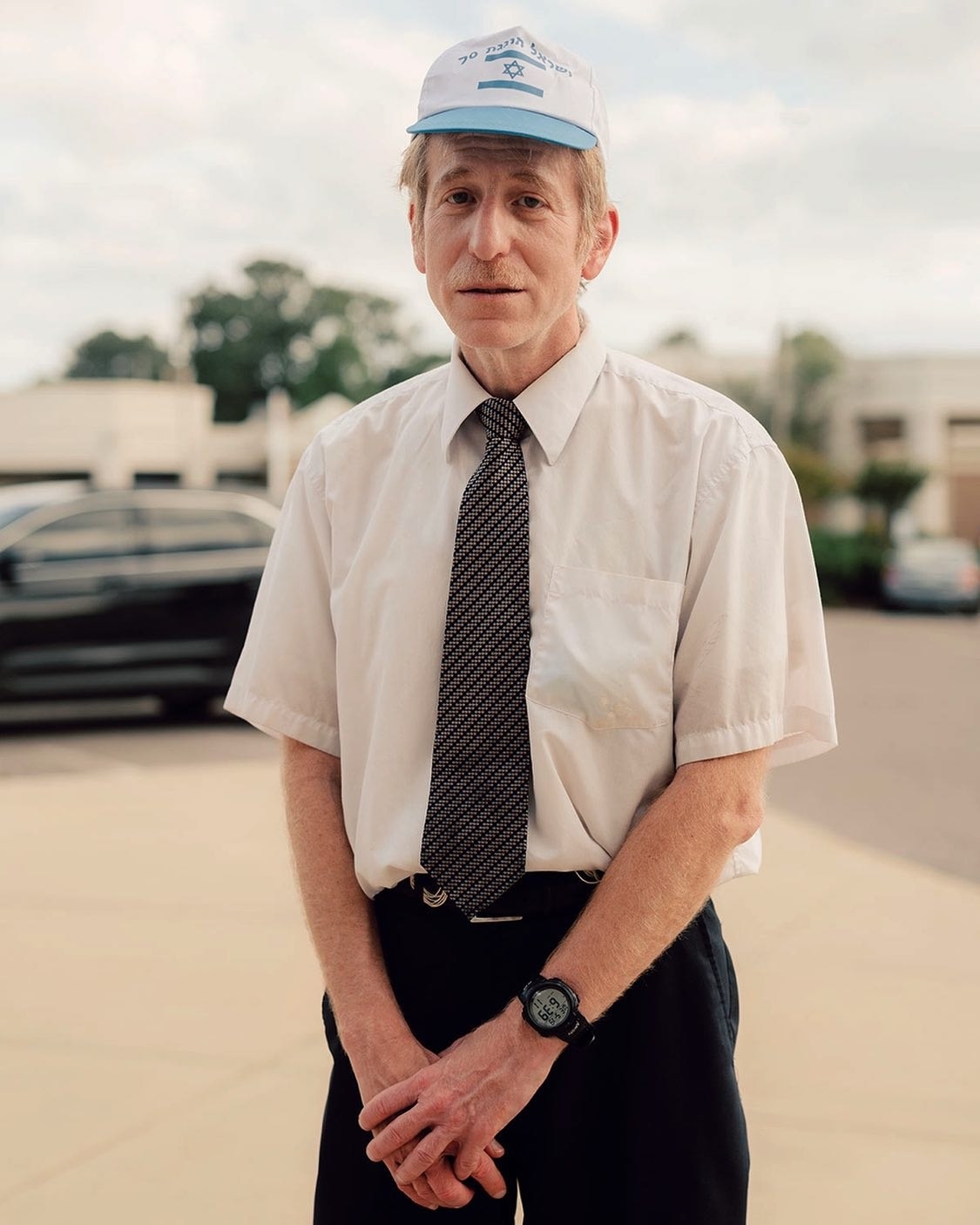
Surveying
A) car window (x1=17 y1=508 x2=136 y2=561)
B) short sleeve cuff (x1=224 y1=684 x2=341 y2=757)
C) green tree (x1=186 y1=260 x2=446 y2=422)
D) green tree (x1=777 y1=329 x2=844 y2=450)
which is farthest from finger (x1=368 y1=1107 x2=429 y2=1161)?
green tree (x1=186 y1=260 x2=446 y2=422)

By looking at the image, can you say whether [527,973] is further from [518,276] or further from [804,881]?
[804,881]

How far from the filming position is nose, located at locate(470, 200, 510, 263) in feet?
5.51

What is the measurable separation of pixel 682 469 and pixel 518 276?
0.31m

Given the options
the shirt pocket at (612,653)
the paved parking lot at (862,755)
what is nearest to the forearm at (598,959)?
the shirt pocket at (612,653)

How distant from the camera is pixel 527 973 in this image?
1.76 meters

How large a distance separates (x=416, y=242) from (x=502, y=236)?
0.65 feet

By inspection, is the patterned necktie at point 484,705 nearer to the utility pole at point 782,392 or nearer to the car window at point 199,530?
the car window at point 199,530

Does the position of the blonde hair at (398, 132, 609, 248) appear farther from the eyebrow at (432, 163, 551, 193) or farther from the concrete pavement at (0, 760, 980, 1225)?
the concrete pavement at (0, 760, 980, 1225)

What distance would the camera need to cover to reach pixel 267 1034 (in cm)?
388

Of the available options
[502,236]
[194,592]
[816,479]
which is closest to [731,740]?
[502,236]

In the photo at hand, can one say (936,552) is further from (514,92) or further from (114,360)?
(114,360)

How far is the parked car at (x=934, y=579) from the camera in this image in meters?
22.8

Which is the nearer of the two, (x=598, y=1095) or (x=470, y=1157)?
(x=470, y=1157)

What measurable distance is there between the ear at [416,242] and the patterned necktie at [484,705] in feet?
0.92
